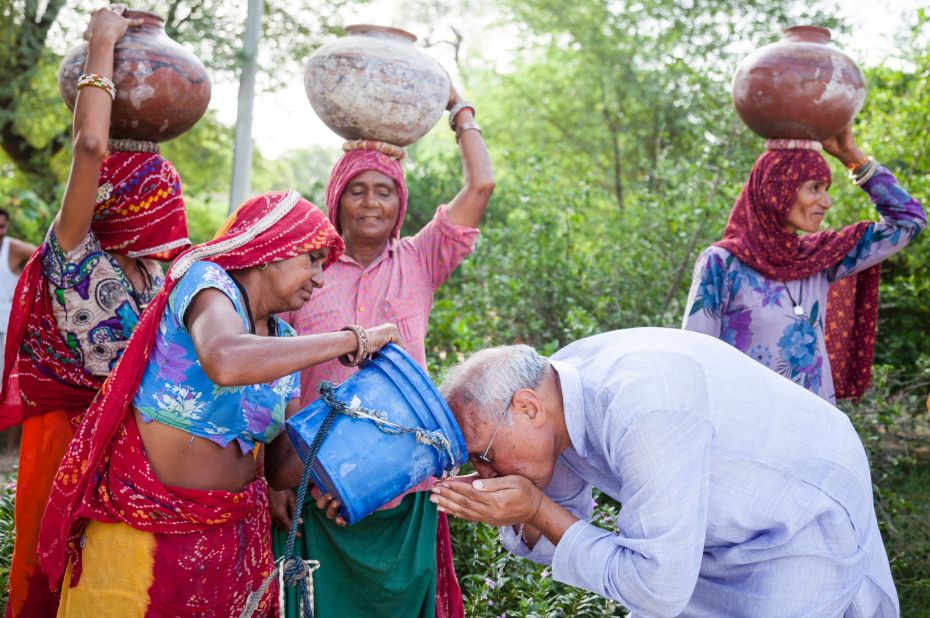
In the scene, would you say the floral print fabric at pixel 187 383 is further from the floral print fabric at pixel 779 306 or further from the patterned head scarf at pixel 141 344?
the floral print fabric at pixel 779 306

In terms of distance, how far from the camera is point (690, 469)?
2.03m

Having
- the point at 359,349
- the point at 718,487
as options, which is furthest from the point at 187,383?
the point at 718,487

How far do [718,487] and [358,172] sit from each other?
1727 mm

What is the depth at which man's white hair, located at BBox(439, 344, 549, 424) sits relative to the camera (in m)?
2.22

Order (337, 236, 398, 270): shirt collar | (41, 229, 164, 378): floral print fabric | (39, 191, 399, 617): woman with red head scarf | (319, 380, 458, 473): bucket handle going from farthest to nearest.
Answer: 1. (337, 236, 398, 270): shirt collar
2. (41, 229, 164, 378): floral print fabric
3. (39, 191, 399, 617): woman with red head scarf
4. (319, 380, 458, 473): bucket handle

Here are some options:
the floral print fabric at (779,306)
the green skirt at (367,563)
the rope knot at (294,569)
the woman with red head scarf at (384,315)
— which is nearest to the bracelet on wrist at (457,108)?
the woman with red head scarf at (384,315)

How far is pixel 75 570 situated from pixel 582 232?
4976mm

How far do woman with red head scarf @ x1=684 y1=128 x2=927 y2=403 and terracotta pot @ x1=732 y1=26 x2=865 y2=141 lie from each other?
0.12 meters

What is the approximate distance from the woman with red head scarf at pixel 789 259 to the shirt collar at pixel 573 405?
6.01 ft

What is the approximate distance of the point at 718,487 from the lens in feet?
7.08

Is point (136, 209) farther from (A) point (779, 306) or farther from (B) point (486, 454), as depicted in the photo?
(A) point (779, 306)

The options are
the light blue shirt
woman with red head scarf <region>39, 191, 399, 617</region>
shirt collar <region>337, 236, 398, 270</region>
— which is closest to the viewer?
the light blue shirt

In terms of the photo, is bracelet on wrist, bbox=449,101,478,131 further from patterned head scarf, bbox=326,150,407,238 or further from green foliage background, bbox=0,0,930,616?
green foliage background, bbox=0,0,930,616

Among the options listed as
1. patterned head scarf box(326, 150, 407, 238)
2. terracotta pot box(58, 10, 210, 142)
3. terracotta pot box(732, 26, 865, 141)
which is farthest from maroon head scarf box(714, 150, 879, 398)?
terracotta pot box(58, 10, 210, 142)
